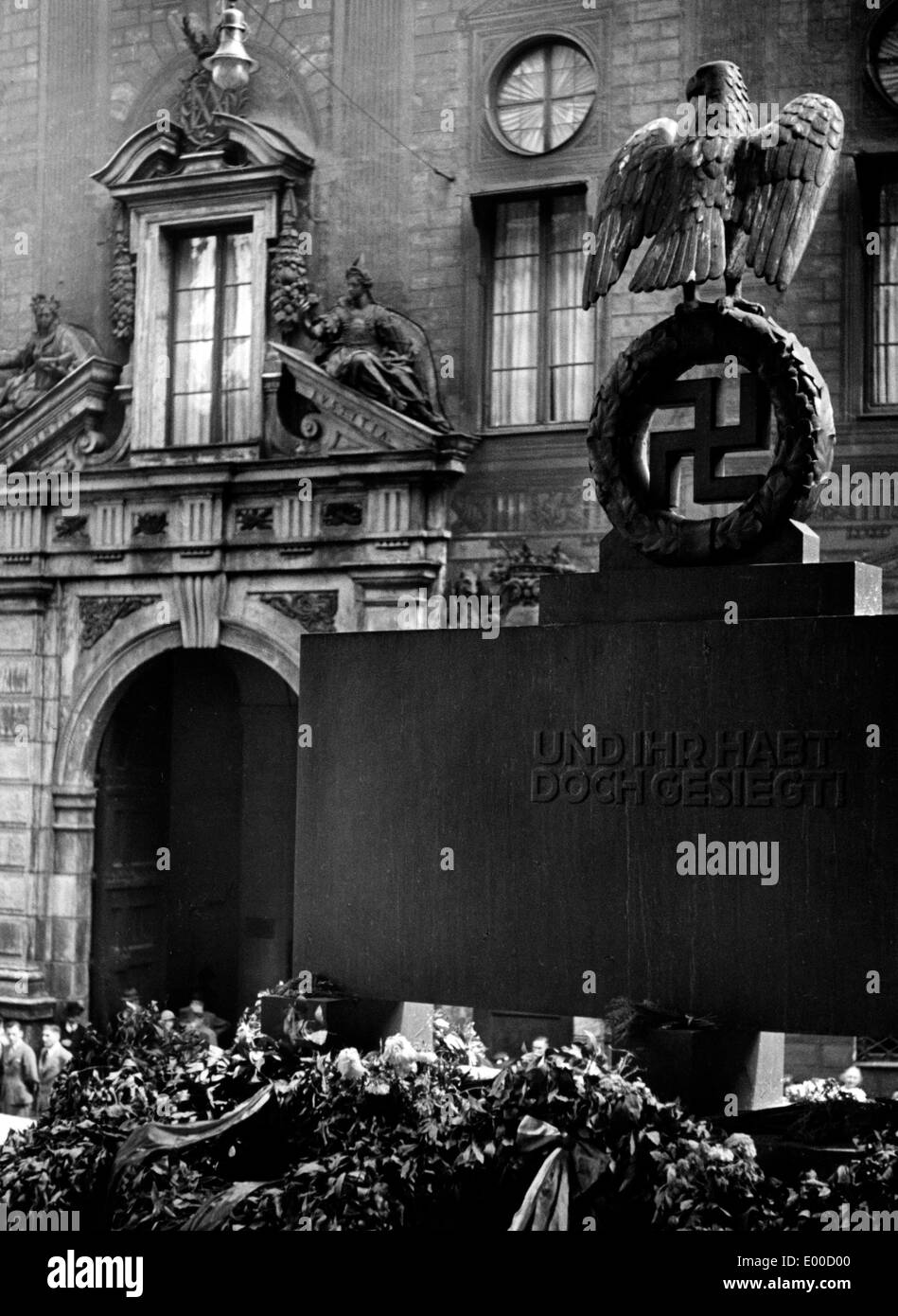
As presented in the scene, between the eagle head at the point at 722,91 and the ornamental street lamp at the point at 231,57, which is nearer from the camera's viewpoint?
the eagle head at the point at 722,91

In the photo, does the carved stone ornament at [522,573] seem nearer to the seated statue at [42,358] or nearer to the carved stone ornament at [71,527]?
the carved stone ornament at [71,527]

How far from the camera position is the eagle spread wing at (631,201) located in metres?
8.42

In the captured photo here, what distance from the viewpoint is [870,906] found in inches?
292

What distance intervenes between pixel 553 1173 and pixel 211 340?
42.7 ft

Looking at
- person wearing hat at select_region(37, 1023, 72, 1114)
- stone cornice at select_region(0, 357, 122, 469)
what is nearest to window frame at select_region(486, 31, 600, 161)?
stone cornice at select_region(0, 357, 122, 469)

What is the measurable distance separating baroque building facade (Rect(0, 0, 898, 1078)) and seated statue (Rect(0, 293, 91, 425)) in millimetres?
212

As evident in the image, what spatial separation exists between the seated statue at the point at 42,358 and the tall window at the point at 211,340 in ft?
3.79

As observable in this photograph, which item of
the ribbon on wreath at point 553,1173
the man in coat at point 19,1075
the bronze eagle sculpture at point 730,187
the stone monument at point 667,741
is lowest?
the man in coat at point 19,1075

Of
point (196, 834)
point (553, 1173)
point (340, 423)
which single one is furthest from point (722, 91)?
point (196, 834)

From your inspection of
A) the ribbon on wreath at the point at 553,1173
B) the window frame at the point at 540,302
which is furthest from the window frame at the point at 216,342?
the ribbon on wreath at the point at 553,1173

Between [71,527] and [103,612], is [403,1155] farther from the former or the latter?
[71,527]
